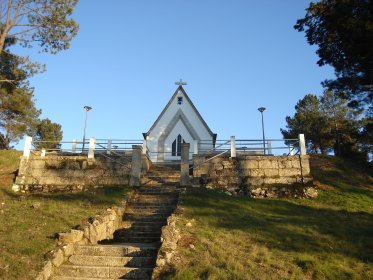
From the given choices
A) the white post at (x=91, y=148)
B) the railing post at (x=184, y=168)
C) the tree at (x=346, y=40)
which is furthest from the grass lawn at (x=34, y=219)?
the tree at (x=346, y=40)

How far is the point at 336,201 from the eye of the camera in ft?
48.9

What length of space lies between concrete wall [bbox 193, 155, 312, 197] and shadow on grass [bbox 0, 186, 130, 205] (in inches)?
157

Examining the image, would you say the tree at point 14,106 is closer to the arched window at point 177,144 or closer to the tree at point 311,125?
the arched window at point 177,144

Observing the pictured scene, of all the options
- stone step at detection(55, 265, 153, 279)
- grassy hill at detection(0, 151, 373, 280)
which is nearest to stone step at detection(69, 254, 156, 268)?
stone step at detection(55, 265, 153, 279)

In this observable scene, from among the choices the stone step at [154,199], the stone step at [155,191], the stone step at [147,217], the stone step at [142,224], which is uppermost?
the stone step at [155,191]

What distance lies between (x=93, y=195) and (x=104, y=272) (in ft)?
23.8

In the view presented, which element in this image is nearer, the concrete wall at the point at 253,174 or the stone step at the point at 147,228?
the stone step at the point at 147,228

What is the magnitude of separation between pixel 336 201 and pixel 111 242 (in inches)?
392

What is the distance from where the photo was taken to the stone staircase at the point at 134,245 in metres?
8.02

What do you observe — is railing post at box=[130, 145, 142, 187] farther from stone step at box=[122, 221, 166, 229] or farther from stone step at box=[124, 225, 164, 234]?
stone step at box=[124, 225, 164, 234]

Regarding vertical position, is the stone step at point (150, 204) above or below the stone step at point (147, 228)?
above

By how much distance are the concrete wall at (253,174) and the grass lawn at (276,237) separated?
135 cm

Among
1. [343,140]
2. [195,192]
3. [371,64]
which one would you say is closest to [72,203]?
[195,192]

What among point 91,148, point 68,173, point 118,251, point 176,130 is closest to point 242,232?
point 118,251
